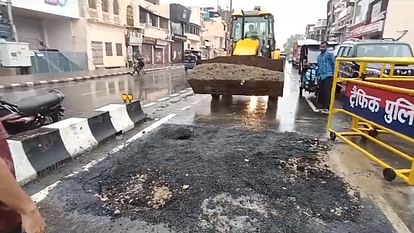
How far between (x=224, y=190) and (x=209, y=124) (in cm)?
358

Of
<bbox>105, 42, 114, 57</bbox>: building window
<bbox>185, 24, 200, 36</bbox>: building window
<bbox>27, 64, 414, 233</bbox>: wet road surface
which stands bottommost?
<bbox>27, 64, 414, 233</bbox>: wet road surface

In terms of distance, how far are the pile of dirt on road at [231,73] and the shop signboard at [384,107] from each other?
3.06 metres

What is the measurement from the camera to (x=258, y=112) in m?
8.87

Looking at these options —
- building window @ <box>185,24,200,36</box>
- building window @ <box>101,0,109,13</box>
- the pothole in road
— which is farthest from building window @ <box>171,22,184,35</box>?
the pothole in road

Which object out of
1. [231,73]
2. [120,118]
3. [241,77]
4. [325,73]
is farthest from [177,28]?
[120,118]

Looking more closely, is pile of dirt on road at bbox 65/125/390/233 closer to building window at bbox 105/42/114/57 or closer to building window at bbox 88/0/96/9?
building window at bbox 88/0/96/9

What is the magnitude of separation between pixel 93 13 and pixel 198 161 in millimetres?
27410

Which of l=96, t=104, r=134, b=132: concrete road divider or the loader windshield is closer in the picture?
l=96, t=104, r=134, b=132: concrete road divider

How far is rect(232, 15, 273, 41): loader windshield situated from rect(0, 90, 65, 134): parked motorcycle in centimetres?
853

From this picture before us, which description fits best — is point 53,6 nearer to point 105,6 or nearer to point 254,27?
point 105,6

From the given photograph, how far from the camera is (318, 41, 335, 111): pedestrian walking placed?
8.99 metres

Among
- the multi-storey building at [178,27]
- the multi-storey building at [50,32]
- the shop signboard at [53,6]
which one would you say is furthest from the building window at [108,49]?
the multi-storey building at [178,27]

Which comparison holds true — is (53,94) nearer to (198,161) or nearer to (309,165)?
(198,161)

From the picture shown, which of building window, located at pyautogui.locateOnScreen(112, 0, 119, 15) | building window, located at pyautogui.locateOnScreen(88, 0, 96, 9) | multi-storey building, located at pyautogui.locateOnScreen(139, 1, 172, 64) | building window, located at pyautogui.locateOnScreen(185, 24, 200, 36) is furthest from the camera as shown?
building window, located at pyautogui.locateOnScreen(185, 24, 200, 36)
